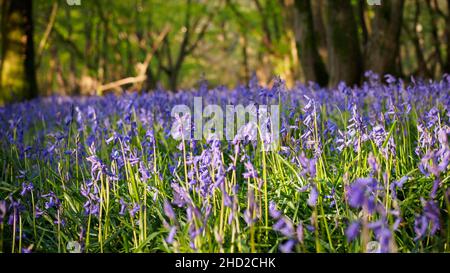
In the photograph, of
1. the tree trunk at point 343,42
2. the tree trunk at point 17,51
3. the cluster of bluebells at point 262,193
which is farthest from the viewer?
the tree trunk at point 17,51

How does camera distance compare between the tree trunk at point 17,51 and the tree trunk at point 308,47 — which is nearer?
the tree trunk at point 308,47

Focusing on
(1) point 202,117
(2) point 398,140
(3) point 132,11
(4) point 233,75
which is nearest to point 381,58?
(1) point 202,117

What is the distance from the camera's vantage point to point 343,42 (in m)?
7.93

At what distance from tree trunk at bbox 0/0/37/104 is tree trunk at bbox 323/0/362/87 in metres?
6.18

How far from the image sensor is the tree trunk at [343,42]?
26.0 feet

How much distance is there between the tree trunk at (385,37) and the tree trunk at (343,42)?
9.9 inches

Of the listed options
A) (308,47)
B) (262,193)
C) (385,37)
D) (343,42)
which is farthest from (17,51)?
(262,193)

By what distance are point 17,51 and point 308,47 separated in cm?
593

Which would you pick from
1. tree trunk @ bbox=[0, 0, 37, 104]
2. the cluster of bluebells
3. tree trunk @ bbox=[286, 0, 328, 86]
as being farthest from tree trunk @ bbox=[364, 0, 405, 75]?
tree trunk @ bbox=[0, 0, 37, 104]

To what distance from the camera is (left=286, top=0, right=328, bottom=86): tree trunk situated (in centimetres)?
939

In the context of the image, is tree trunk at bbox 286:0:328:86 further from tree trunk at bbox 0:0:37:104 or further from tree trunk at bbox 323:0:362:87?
tree trunk at bbox 0:0:37:104

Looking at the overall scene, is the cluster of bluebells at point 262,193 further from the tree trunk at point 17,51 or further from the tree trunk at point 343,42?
the tree trunk at point 17,51

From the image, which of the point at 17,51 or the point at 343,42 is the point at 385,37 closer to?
the point at 343,42

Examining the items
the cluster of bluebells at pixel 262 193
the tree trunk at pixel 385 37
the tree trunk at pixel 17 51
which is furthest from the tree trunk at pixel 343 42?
the tree trunk at pixel 17 51
